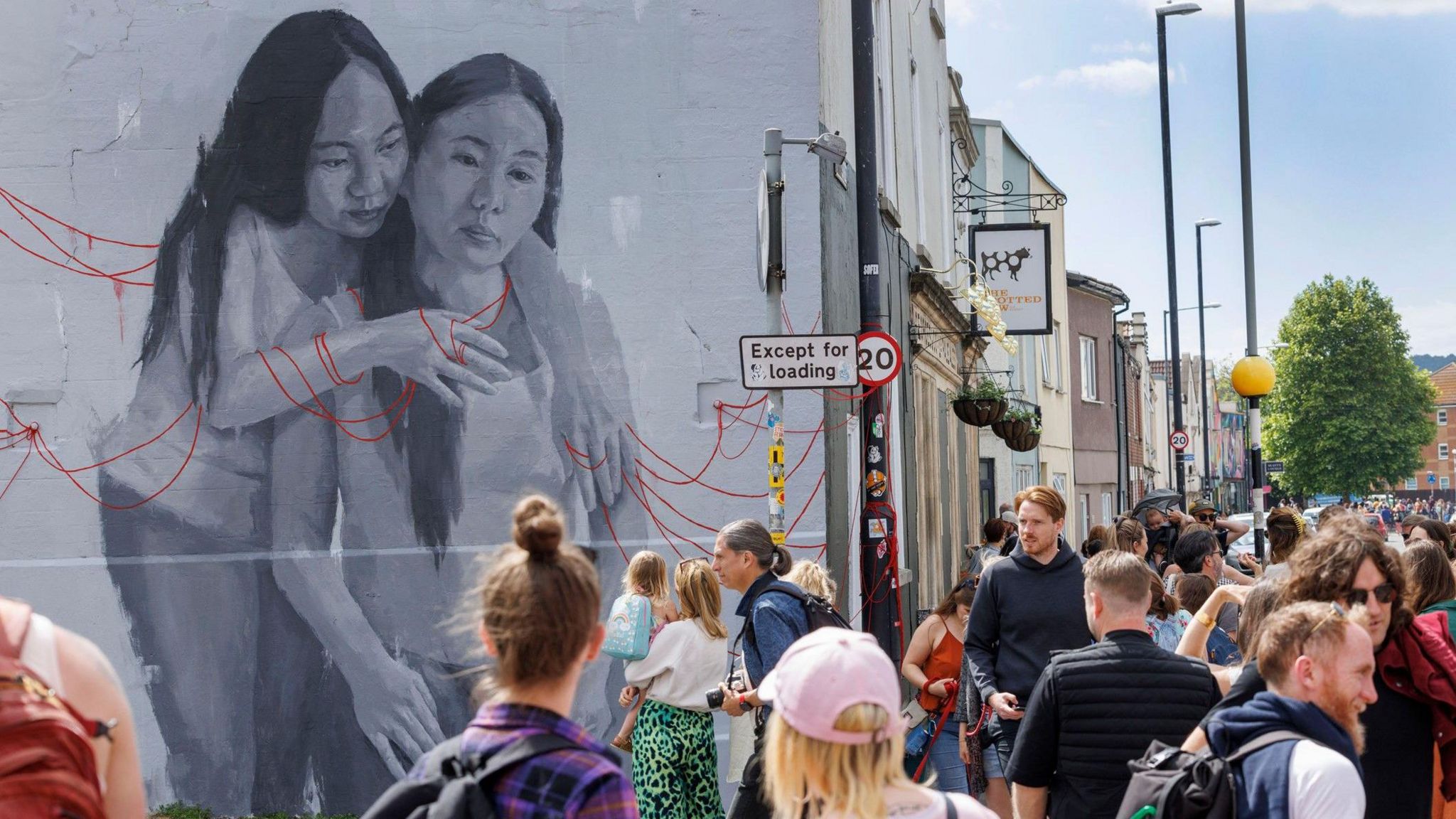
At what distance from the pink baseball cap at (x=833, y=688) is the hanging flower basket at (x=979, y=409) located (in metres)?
13.0

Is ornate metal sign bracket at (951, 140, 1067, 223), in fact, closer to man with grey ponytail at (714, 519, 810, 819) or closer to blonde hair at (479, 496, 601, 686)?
man with grey ponytail at (714, 519, 810, 819)

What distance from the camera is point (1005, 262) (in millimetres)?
17844

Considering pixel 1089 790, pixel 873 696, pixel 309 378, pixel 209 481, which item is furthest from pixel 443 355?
pixel 873 696

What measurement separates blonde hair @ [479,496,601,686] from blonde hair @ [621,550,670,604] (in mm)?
4481

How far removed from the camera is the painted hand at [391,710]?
10.1 m

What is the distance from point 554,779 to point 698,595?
461 centimetres

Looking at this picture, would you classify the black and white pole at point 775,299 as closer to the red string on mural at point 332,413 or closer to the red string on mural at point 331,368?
the red string on mural at point 332,413

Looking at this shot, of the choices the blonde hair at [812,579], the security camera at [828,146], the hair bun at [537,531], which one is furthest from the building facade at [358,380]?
the hair bun at [537,531]

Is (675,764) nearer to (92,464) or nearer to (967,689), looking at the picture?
(967,689)

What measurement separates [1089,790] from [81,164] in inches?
338

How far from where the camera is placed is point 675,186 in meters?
10.1

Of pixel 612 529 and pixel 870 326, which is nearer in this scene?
pixel 870 326

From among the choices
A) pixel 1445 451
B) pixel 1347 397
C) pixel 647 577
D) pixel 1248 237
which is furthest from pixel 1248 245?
Answer: pixel 1445 451

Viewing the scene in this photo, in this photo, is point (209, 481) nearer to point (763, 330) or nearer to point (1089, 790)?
point (763, 330)
